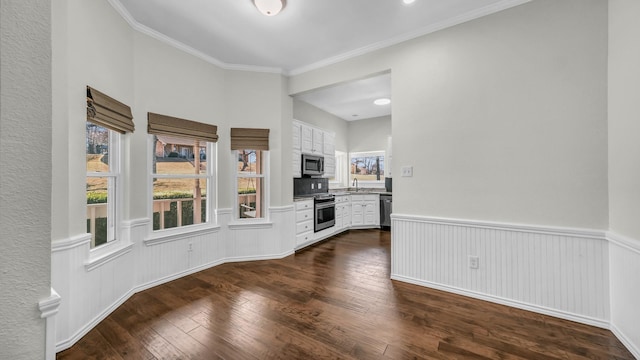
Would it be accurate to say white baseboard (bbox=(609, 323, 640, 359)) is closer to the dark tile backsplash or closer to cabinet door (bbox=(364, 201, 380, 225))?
the dark tile backsplash

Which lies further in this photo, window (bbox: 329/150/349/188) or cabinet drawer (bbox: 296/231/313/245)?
window (bbox: 329/150/349/188)

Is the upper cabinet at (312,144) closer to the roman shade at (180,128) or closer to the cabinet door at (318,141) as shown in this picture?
the cabinet door at (318,141)

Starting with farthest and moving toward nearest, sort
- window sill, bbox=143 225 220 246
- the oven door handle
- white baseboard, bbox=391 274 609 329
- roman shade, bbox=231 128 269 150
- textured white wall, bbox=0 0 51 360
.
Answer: the oven door handle
roman shade, bbox=231 128 269 150
window sill, bbox=143 225 220 246
white baseboard, bbox=391 274 609 329
textured white wall, bbox=0 0 51 360

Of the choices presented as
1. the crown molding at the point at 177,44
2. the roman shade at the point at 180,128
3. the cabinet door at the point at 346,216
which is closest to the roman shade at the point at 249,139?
the roman shade at the point at 180,128

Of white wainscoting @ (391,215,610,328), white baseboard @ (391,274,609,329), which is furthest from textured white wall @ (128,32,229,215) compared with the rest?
white baseboard @ (391,274,609,329)

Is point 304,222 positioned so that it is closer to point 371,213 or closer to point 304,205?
point 304,205

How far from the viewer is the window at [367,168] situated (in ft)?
21.5

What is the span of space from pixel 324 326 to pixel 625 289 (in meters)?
2.19

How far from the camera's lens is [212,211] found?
3.50 meters

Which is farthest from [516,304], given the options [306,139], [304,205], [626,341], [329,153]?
[329,153]

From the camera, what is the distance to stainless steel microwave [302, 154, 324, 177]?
16.0ft

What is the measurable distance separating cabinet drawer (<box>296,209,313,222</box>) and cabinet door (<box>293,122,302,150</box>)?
118 centimetres

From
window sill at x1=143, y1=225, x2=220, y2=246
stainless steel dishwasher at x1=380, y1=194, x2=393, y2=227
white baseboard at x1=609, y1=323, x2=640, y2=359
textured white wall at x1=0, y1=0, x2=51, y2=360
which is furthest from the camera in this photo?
stainless steel dishwasher at x1=380, y1=194, x2=393, y2=227

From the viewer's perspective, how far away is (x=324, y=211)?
491 cm
